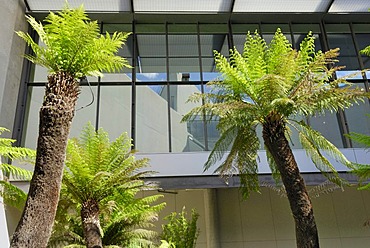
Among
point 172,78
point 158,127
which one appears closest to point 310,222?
point 158,127

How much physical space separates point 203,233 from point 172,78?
15.5 feet

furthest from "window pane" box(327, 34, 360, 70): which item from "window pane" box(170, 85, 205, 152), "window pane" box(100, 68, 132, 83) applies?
"window pane" box(100, 68, 132, 83)

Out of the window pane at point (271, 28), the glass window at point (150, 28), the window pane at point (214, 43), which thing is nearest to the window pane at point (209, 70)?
the window pane at point (214, 43)

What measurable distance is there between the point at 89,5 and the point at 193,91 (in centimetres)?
386

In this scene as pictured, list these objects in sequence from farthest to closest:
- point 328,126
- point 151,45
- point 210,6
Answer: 1. point 151,45
2. point 210,6
3. point 328,126

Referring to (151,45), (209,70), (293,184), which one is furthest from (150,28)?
(293,184)

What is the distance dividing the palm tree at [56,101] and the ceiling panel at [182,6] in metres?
6.11

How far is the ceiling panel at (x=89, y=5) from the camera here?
9945 mm

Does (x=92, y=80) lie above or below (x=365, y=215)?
above

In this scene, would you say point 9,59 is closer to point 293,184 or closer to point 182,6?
point 182,6

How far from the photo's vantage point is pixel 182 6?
10.4 m

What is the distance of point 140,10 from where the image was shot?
34.3 ft

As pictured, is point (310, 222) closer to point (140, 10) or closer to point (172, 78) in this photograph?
point (172, 78)

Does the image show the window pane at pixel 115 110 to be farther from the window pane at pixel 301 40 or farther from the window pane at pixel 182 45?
the window pane at pixel 301 40
